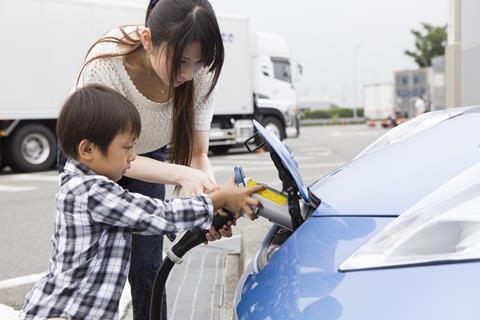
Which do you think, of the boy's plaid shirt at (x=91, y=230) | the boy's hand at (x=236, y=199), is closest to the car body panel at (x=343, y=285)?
the boy's hand at (x=236, y=199)

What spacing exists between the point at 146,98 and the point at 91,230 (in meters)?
0.58

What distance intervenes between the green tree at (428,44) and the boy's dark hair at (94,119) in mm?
52610

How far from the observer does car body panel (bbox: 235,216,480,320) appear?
3.26ft

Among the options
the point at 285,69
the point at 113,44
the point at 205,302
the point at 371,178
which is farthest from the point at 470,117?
the point at 285,69

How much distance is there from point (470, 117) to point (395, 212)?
2.29 ft

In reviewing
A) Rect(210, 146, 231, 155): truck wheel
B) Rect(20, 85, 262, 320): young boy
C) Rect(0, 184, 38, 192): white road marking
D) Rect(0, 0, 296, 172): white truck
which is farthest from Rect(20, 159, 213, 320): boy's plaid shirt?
Rect(210, 146, 231, 155): truck wheel

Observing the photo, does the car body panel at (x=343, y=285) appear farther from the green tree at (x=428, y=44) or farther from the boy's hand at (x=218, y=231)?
the green tree at (x=428, y=44)

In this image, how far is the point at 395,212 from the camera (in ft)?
4.28

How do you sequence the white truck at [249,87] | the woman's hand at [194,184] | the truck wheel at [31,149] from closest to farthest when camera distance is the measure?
the woman's hand at [194,184] → the truck wheel at [31,149] → the white truck at [249,87]

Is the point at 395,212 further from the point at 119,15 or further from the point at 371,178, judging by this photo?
the point at 119,15

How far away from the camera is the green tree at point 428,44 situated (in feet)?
166

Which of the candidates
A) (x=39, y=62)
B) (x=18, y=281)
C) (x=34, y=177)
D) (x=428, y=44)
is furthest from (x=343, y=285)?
(x=428, y=44)

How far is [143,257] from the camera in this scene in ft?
7.08

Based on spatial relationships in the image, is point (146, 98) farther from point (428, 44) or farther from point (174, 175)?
point (428, 44)
